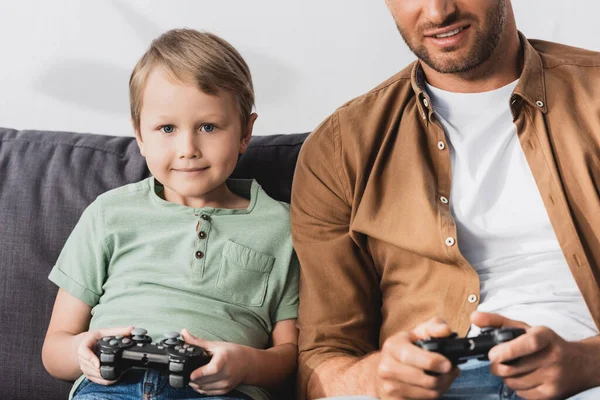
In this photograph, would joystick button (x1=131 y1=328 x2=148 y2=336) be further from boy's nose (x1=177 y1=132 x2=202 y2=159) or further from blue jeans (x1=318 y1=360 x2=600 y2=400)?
blue jeans (x1=318 y1=360 x2=600 y2=400)

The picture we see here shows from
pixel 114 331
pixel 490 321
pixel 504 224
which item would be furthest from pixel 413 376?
pixel 114 331

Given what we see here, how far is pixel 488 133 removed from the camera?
1630mm

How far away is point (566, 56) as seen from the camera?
1695 mm

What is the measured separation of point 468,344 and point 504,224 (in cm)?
39

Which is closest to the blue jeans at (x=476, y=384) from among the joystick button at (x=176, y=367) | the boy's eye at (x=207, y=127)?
the joystick button at (x=176, y=367)

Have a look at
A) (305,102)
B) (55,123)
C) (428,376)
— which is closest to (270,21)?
(305,102)

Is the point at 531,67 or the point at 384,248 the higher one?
the point at 531,67

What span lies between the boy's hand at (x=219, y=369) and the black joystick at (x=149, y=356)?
0.6 inches

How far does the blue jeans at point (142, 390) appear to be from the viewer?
1.48m

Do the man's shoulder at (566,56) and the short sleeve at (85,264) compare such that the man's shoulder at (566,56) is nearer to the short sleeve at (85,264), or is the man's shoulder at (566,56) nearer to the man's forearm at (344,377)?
the man's forearm at (344,377)

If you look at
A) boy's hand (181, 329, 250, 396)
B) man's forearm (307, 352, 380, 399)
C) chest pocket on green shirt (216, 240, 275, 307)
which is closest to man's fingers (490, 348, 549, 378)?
man's forearm (307, 352, 380, 399)

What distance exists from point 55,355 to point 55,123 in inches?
37.6

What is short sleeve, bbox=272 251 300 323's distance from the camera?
67.8 inches

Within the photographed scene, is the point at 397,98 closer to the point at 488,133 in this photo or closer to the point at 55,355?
the point at 488,133
